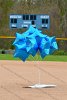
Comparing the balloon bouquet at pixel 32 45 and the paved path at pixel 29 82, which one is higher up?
the balloon bouquet at pixel 32 45

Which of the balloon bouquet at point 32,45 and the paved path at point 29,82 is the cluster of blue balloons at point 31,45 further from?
the paved path at point 29,82

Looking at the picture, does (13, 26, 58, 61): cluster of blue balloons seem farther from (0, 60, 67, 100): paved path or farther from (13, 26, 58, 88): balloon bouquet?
(0, 60, 67, 100): paved path

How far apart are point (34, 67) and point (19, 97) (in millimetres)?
7558

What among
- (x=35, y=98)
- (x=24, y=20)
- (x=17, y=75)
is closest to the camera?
(x=35, y=98)

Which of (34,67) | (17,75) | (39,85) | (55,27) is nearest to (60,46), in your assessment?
(55,27)

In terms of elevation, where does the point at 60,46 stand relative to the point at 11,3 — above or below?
below

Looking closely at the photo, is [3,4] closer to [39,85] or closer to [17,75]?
[17,75]

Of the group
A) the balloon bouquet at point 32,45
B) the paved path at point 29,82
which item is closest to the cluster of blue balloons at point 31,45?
the balloon bouquet at point 32,45

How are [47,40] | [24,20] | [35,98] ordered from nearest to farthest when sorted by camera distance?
[35,98], [47,40], [24,20]

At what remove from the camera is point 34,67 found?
17.9 m

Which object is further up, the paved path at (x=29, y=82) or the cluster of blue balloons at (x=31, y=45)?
the cluster of blue balloons at (x=31, y=45)

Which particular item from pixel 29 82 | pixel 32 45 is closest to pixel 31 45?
pixel 32 45

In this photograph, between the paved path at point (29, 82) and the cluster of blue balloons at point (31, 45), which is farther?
the cluster of blue balloons at point (31, 45)

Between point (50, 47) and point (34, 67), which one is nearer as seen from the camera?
point (50, 47)
